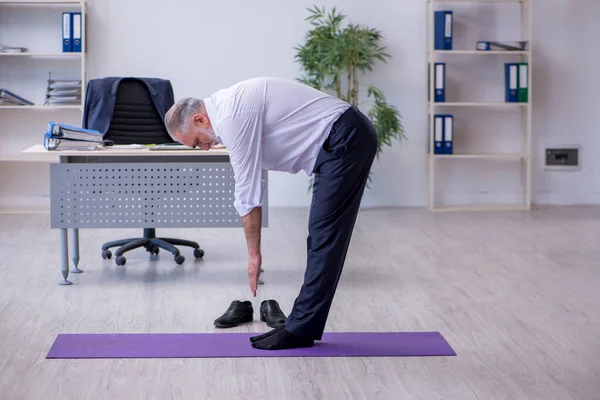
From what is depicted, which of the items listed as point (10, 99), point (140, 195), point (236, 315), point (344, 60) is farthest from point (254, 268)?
point (10, 99)

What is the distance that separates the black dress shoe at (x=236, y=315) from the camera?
150 inches

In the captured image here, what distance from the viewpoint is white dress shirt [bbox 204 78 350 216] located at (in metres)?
3.11

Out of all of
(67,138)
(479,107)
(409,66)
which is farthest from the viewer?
(479,107)

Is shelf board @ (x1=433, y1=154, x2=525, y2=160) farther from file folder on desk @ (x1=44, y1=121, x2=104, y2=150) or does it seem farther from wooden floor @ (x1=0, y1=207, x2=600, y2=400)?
file folder on desk @ (x1=44, y1=121, x2=104, y2=150)

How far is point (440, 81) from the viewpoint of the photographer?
7.21 m

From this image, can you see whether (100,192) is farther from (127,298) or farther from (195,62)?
(195,62)

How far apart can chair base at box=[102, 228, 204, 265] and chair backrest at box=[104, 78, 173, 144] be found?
59cm

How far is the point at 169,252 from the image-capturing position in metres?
5.59

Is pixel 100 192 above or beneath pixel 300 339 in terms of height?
above

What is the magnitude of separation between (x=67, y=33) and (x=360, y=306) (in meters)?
3.90

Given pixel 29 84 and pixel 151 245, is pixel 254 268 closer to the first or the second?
pixel 151 245

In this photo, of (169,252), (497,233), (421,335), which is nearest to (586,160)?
(497,233)

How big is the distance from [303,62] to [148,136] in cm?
194

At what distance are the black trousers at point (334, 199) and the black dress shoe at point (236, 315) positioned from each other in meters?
0.58
